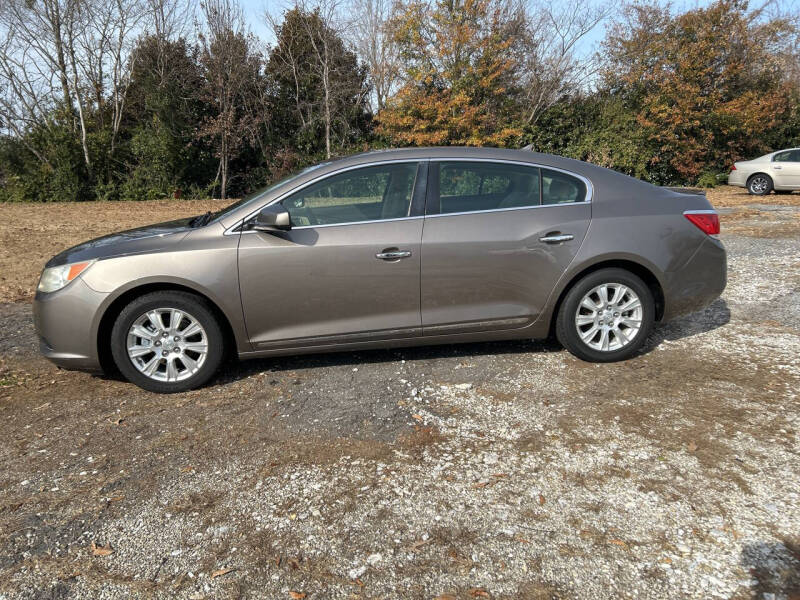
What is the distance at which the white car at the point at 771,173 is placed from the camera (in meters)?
15.9

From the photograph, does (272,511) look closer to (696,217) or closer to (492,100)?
(696,217)

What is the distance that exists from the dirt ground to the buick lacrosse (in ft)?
1.08

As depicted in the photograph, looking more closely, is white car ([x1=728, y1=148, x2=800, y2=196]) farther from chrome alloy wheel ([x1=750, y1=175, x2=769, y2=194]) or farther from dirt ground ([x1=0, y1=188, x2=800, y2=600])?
dirt ground ([x1=0, y1=188, x2=800, y2=600])

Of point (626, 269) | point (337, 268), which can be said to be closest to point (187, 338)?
point (337, 268)

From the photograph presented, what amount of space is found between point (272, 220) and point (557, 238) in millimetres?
2064

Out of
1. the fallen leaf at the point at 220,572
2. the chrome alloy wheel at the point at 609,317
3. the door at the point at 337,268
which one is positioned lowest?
the fallen leaf at the point at 220,572

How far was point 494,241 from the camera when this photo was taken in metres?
4.24

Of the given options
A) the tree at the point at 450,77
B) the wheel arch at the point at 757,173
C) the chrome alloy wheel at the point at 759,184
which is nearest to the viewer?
the wheel arch at the point at 757,173

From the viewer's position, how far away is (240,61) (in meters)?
19.5

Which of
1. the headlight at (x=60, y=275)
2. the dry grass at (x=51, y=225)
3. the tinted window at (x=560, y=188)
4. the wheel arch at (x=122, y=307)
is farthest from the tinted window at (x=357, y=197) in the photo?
the dry grass at (x=51, y=225)

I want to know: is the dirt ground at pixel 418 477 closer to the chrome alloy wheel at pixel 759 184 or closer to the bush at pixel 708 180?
the chrome alloy wheel at pixel 759 184

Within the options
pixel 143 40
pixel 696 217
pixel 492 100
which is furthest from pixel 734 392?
pixel 143 40

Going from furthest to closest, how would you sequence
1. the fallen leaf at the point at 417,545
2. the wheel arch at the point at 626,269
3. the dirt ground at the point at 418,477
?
the wheel arch at the point at 626,269, the fallen leaf at the point at 417,545, the dirt ground at the point at 418,477

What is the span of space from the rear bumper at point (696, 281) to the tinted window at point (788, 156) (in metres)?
14.3
